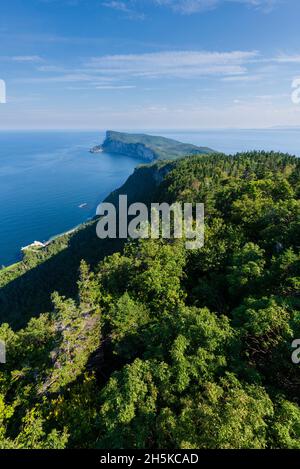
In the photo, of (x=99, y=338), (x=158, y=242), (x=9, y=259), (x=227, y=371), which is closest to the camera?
(x=227, y=371)

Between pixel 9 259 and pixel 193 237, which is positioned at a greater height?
pixel 193 237

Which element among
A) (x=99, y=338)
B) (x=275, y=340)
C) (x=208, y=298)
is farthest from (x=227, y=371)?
(x=208, y=298)

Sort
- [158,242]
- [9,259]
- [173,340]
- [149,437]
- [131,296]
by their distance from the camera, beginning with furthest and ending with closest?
[9,259] → [158,242] → [131,296] → [173,340] → [149,437]

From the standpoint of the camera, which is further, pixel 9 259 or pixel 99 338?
pixel 9 259
